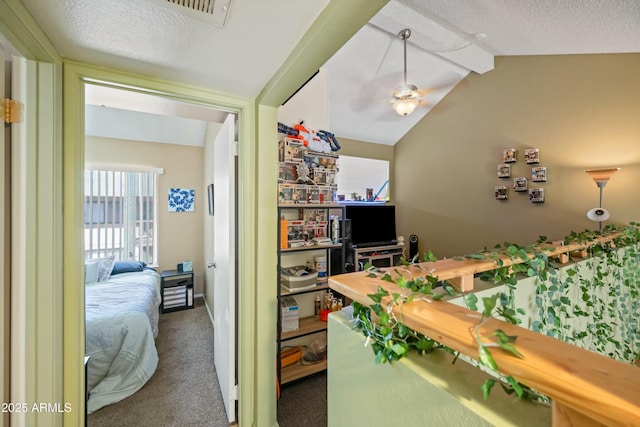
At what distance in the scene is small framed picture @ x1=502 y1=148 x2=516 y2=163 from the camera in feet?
10.4

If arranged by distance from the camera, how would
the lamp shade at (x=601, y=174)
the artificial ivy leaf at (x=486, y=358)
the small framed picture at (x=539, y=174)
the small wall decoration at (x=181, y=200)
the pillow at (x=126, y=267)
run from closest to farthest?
the artificial ivy leaf at (x=486, y=358) < the lamp shade at (x=601, y=174) < the small framed picture at (x=539, y=174) < the pillow at (x=126, y=267) < the small wall decoration at (x=181, y=200)

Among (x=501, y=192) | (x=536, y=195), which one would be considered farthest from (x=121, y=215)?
(x=536, y=195)

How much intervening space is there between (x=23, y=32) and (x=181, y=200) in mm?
3313

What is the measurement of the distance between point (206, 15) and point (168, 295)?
3518mm

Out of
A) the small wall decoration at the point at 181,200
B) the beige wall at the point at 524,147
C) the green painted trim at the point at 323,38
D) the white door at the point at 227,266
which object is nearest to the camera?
the green painted trim at the point at 323,38

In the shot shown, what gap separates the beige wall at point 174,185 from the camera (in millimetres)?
3654

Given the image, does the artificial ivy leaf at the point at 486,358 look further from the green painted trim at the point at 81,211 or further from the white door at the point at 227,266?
the white door at the point at 227,266

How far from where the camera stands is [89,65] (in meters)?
1.18

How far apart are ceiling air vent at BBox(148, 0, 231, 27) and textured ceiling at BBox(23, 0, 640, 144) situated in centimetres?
2

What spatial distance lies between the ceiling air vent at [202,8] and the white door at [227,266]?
768mm

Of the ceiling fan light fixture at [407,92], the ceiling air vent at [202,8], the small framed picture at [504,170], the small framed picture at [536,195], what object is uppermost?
the ceiling fan light fixture at [407,92]

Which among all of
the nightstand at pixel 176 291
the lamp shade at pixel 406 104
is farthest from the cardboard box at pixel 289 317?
the lamp shade at pixel 406 104

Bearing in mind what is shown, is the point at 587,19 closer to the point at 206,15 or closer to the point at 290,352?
the point at 206,15

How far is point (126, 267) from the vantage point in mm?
3404
